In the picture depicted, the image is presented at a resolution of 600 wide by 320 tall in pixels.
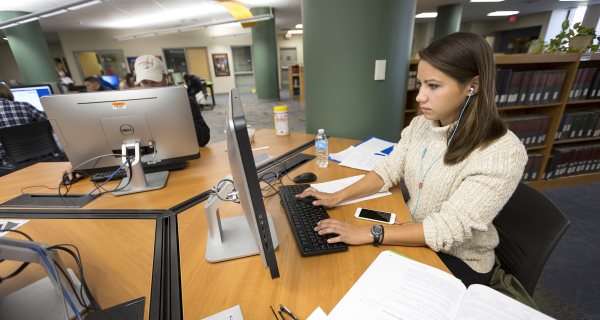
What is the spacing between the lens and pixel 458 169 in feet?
3.09

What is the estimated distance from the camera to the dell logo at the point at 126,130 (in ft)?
3.98

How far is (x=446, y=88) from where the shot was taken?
933 mm

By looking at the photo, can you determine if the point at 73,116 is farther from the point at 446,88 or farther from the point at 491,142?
the point at 491,142

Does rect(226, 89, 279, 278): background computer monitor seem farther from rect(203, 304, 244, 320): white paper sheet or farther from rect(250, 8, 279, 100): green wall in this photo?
rect(250, 8, 279, 100): green wall

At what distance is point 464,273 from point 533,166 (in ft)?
7.95

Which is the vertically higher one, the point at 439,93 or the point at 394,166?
the point at 439,93

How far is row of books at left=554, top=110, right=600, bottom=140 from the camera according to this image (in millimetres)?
2479

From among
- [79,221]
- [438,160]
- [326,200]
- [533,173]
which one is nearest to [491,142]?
[438,160]

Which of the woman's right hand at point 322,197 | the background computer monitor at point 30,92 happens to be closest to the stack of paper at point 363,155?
the woman's right hand at point 322,197

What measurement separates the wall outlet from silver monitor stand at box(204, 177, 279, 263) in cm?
139

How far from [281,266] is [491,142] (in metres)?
0.79

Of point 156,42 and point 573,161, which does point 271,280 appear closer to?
point 573,161

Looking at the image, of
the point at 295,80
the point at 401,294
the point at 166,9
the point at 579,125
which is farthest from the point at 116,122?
A: the point at 295,80

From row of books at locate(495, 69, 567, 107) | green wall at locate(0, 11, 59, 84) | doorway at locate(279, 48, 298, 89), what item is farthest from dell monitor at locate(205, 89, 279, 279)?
doorway at locate(279, 48, 298, 89)
